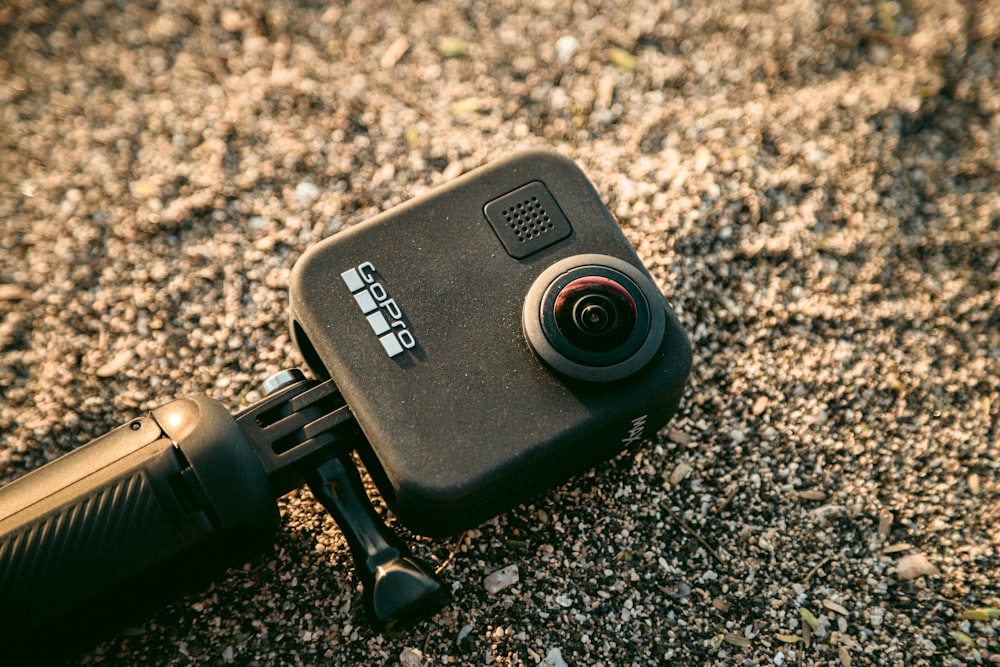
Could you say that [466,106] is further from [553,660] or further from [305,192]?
[553,660]

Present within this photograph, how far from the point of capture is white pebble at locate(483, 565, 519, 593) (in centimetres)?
142

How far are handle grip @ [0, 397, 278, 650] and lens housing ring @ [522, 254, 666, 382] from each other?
0.51 m

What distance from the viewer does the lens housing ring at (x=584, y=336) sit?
126 cm

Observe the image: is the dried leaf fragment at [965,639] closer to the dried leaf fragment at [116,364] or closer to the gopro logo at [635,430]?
the gopro logo at [635,430]

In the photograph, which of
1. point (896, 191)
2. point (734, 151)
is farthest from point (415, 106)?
point (896, 191)

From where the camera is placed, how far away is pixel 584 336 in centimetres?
127

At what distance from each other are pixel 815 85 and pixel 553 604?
1.41 meters

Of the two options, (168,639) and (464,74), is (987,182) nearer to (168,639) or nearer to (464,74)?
(464,74)

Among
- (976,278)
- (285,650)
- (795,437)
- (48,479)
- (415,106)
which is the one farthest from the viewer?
(415,106)

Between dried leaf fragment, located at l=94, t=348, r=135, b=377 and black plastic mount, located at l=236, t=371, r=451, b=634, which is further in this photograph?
dried leaf fragment, located at l=94, t=348, r=135, b=377

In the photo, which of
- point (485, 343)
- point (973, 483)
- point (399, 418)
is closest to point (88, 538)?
point (399, 418)

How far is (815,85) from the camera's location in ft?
6.28

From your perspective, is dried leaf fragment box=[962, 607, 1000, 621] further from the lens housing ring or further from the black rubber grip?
the black rubber grip

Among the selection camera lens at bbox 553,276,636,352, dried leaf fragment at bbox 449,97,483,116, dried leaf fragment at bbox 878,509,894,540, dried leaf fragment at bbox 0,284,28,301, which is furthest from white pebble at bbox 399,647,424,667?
dried leaf fragment at bbox 449,97,483,116
